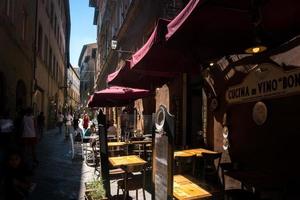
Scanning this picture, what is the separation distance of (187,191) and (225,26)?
2.27 meters

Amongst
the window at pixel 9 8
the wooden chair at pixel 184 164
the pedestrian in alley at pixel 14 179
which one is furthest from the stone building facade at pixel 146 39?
the pedestrian in alley at pixel 14 179

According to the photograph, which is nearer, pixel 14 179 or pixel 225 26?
pixel 225 26

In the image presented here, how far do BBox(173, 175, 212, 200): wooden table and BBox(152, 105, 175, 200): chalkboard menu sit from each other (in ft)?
0.81

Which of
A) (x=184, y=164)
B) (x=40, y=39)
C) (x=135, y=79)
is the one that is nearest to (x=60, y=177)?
(x=135, y=79)

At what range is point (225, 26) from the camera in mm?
4578

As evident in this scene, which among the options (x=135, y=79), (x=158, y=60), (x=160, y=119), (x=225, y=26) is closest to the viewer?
(x=160, y=119)

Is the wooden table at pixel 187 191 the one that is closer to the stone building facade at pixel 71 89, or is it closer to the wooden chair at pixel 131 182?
the wooden chair at pixel 131 182

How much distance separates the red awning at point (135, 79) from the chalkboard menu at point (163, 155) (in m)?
3.19

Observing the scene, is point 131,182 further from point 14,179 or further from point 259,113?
point 259,113

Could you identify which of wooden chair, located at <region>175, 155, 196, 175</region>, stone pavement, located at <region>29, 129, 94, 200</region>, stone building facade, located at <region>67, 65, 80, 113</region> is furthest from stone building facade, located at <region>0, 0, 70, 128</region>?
stone building facade, located at <region>67, 65, 80, 113</region>

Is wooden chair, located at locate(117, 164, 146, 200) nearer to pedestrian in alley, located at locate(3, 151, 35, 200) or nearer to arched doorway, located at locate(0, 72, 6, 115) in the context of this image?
pedestrian in alley, located at locate(3, 151, 35, 200)

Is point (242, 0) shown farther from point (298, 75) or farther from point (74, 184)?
point (74, 184)

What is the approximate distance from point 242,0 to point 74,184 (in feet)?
20.1

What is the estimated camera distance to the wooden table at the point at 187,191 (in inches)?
160
